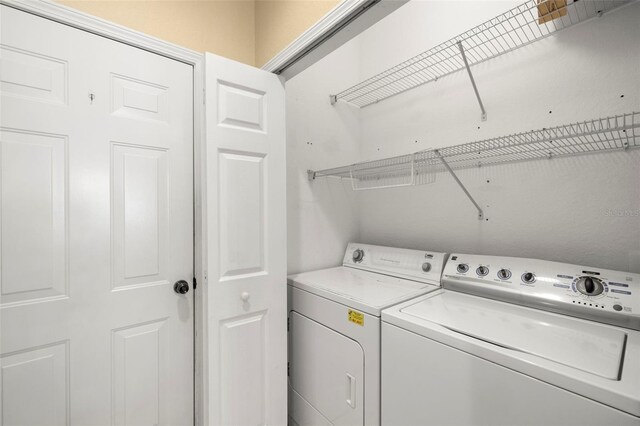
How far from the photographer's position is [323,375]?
4.79 ft

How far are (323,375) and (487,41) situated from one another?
1.93 meters

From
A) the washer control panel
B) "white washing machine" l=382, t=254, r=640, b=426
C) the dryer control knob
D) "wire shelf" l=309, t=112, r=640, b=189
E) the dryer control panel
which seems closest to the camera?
"white washing machine" l=382, t=254, r=640, b=426

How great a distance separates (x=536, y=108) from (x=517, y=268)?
85 cm

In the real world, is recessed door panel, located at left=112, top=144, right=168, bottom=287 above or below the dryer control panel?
above

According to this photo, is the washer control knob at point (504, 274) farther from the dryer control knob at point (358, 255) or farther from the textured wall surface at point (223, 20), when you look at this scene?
the textured wall surface at point (223, 20)

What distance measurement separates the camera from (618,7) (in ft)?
3.97

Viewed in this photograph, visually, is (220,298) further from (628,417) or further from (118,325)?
(628,417)

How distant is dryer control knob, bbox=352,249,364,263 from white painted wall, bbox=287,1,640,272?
0.52 ft

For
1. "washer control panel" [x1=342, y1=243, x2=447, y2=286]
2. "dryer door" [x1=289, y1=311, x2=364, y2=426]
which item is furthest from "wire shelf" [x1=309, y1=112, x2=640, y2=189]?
"dryer door" [x1=289, y1=311, x2=364, y2=426]

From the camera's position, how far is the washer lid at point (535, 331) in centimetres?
81

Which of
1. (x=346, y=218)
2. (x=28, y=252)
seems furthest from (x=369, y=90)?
(x=28, y=252)

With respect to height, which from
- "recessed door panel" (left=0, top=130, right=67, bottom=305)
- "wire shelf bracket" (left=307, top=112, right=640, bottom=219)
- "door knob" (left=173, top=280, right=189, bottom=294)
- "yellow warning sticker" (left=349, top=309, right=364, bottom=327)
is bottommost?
"yellow warning sticker" (left=349, top=309, right=364, bottom=327)

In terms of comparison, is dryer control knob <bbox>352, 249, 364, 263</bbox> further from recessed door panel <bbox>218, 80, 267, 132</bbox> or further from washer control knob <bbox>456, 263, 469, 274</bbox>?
recessed door panel <bbox>218, 80, 267, 132</bbox>

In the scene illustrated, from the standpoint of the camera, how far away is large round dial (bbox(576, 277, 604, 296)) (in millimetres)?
1074
